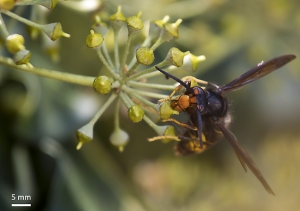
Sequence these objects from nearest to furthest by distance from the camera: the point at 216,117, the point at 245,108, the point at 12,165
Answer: the point at 216,117 < the point at 12,165 < the point at 245,108

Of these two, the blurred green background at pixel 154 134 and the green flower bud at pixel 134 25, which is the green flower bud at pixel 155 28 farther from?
the blurred green background at pixel 154 134

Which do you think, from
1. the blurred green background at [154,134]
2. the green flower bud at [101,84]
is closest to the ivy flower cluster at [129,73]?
the green flower bud at [101,84]

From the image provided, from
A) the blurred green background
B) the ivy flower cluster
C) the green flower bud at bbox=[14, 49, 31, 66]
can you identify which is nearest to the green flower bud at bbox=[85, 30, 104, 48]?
the ivy flower cluster

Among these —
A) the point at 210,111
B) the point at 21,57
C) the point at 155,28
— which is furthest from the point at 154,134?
the point at 21,57

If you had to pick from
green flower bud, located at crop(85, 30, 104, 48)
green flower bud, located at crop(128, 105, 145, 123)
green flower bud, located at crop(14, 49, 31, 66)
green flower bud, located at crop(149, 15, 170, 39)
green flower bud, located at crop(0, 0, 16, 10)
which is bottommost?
green flower bud, located at crop(128, 105, 145, 123)

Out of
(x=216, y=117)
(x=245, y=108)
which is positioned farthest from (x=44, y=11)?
(x=245, y=108)

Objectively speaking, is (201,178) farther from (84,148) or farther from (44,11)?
(44,11)

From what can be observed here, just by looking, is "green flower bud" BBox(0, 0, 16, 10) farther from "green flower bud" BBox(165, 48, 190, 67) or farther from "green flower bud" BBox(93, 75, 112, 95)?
"green flower bud" BBox(165, 48, 190, 67)
